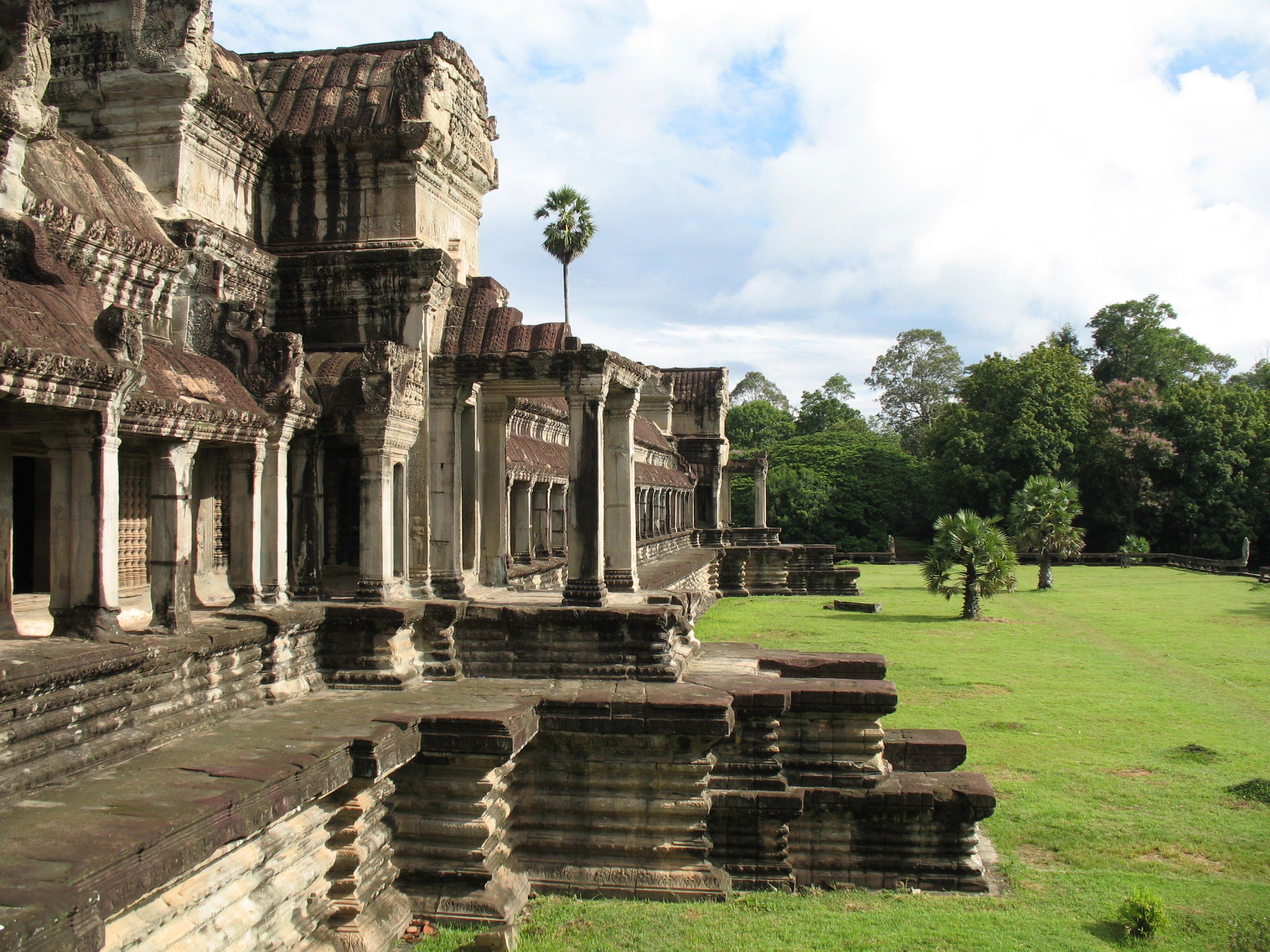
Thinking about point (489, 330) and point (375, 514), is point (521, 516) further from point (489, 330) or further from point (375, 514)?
point (375, 514)

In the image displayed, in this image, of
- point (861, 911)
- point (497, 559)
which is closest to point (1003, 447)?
point (497, 559)

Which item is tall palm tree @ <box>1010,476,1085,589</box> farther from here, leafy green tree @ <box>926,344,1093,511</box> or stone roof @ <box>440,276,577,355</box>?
stone roof @ <box>440,276,577,355</box>

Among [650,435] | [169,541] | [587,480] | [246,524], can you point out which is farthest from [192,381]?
[650,435]

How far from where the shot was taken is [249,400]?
7.89 metres

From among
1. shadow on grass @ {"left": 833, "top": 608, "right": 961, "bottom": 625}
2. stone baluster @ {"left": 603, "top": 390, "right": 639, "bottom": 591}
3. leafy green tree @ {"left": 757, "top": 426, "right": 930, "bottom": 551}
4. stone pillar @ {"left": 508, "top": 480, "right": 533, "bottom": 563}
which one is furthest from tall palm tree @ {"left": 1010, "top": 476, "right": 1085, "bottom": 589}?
stone baluster @ {"left": 603, "top": 390, "right": 639, "bottom": 591}

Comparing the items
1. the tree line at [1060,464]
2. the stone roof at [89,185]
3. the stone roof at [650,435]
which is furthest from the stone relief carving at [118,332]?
the tree line at [1060,464]

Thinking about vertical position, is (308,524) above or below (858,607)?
above

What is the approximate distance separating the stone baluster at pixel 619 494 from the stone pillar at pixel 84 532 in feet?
17.5

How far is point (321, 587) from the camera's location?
31.4ft

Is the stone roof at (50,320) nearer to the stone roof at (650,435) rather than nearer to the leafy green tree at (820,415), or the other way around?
the stone roof at (650,435)

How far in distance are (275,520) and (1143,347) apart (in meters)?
61.0

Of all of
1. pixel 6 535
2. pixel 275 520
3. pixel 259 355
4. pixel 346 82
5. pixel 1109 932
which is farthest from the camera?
pixel 346 82

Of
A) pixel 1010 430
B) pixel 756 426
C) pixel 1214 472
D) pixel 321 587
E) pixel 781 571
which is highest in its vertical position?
pixel 756 426

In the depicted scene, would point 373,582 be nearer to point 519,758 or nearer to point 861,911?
point 519,758
